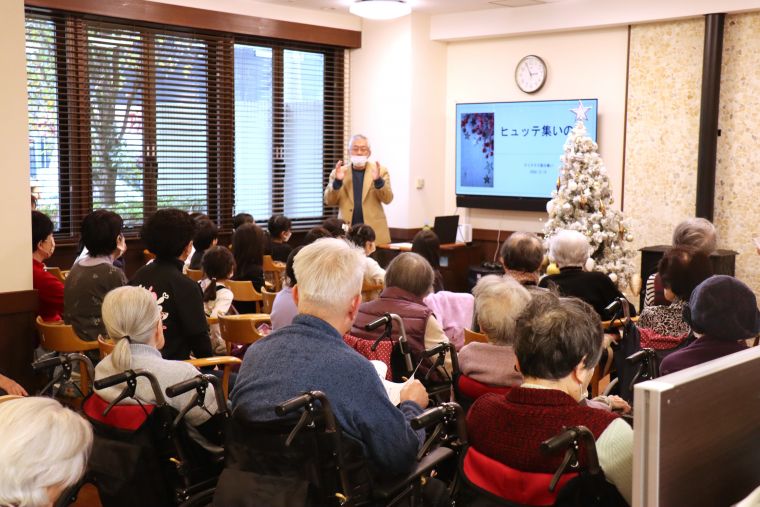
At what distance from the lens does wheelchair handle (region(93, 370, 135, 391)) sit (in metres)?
2.64

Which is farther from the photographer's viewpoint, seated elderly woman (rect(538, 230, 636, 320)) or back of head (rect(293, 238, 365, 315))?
seated elderly woman (rect(538, 230, 636, 320))

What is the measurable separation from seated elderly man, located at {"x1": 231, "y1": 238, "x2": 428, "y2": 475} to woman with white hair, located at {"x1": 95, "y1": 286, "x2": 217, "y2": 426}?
517mm

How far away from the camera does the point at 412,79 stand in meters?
9.13

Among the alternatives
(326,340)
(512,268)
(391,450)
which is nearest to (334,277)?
(326,340)

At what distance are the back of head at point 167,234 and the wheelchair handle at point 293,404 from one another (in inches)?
81.7

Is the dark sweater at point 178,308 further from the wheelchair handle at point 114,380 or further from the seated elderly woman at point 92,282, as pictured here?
the wheelchair handle at point 114,380

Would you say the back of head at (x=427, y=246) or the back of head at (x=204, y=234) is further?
the back of head at (x=204, y=234)

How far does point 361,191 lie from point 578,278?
13.7 feet

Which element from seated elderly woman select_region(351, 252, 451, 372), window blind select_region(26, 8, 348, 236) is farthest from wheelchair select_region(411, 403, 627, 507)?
window blind select_region(26, 8, 348, 236)

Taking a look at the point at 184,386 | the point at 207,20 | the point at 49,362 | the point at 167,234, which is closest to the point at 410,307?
the point at 167,234

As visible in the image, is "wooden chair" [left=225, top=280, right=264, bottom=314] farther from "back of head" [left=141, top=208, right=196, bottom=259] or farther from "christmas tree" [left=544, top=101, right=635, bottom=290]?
"christmas tree" [left=544, top=101, right=635, bottom=290]

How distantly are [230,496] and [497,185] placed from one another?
23.2ft

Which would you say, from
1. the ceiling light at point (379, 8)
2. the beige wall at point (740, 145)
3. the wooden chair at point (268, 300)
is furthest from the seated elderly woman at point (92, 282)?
the beige wall at point (740, 145)

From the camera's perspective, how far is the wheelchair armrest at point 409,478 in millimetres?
2391
